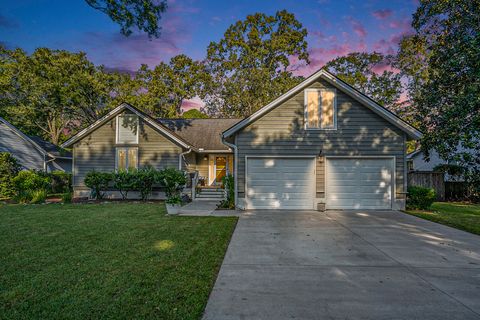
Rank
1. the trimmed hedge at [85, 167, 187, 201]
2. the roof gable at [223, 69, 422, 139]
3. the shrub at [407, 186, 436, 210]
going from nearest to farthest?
the roof gable at [223, 69, 422, 139] < the shrub at [407, 186, 436, 210] < the trimmed hedge at [85, 167, 187, 201]

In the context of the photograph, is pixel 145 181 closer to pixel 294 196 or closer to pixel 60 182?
pixel 294 196

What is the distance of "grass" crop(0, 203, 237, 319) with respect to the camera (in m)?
2.78

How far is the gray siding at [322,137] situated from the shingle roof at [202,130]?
564cm

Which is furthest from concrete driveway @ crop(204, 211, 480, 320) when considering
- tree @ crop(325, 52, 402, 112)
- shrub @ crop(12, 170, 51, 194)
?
tree @ crop(325, 52, 402, 112)

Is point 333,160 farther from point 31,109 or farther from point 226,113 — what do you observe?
point 31,109

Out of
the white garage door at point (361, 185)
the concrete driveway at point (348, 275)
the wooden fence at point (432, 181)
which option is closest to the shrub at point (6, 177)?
the concrete driveway at point (348, 275)

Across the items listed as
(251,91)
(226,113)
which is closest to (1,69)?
(226,113)

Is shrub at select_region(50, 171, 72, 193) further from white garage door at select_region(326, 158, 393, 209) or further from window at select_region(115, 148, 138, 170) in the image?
white garage door at select_region(326, 158, 393, 209)

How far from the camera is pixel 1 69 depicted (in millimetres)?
23234

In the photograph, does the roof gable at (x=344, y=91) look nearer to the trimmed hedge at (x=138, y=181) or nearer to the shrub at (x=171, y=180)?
the shrub at (x=171, y=180)

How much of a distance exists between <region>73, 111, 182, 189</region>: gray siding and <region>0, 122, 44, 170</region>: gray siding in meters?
6.59

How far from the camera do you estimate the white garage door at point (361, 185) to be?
10.2 metres

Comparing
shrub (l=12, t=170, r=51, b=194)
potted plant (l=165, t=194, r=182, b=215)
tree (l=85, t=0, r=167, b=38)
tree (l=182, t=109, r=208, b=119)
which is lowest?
potted plant (l=165, t=194, r=182, b=215)

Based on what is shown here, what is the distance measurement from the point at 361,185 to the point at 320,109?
361 centimetres
